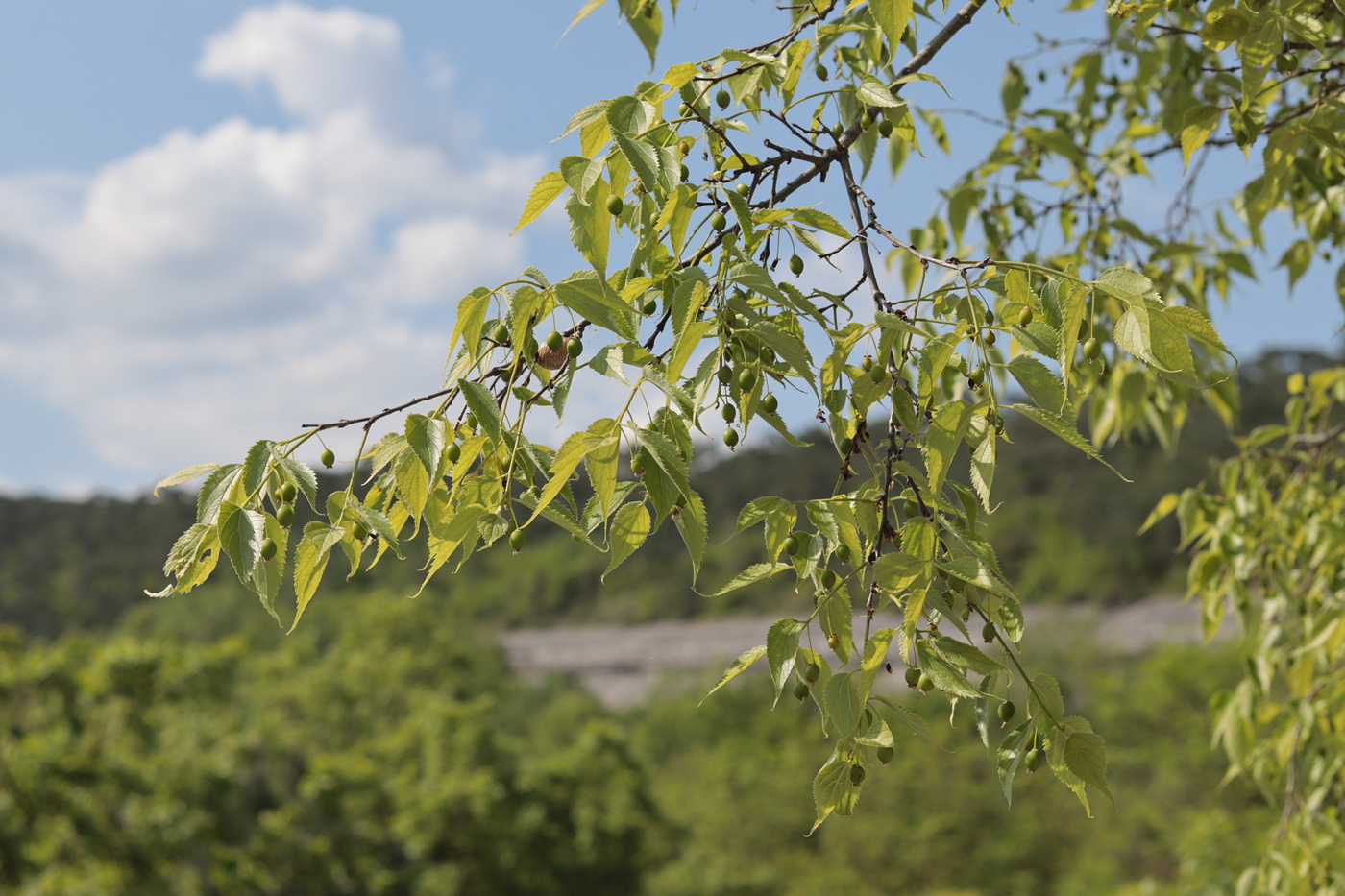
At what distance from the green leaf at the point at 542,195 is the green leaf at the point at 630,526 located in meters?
0.21

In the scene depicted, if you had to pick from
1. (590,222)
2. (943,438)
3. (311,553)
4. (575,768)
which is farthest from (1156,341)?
(575,768)

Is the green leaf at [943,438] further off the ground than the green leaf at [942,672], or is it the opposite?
the green leaf at [943,438]

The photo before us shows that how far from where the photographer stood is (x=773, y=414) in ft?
2.51

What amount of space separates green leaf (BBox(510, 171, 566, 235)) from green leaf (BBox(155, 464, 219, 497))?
0.90 ft

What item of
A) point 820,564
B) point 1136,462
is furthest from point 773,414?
point 1136,462

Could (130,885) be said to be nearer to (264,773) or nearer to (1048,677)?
(264,773)

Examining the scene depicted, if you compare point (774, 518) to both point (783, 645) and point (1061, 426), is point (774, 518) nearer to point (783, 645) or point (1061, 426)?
point (783, 645)

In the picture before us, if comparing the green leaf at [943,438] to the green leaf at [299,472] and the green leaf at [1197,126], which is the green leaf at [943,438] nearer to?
the green leaf at [299,472]

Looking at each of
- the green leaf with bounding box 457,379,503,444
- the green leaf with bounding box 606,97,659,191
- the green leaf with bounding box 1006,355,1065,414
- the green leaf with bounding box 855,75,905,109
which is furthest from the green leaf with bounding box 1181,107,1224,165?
the green leaf with bounding box 457,379,503,444

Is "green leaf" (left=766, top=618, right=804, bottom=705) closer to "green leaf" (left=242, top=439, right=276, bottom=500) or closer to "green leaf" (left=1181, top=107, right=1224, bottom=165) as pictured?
"green leaf" (left=242, top=439, right=276, bottom=500)

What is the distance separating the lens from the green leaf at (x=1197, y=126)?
43.4 inches

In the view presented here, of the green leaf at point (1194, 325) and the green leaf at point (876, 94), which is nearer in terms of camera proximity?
the green leaf at point (1194, 325)

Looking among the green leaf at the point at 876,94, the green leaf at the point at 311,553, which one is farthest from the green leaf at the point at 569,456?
the green leaf at the point at 876,94

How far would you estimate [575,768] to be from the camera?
714 centimetres
